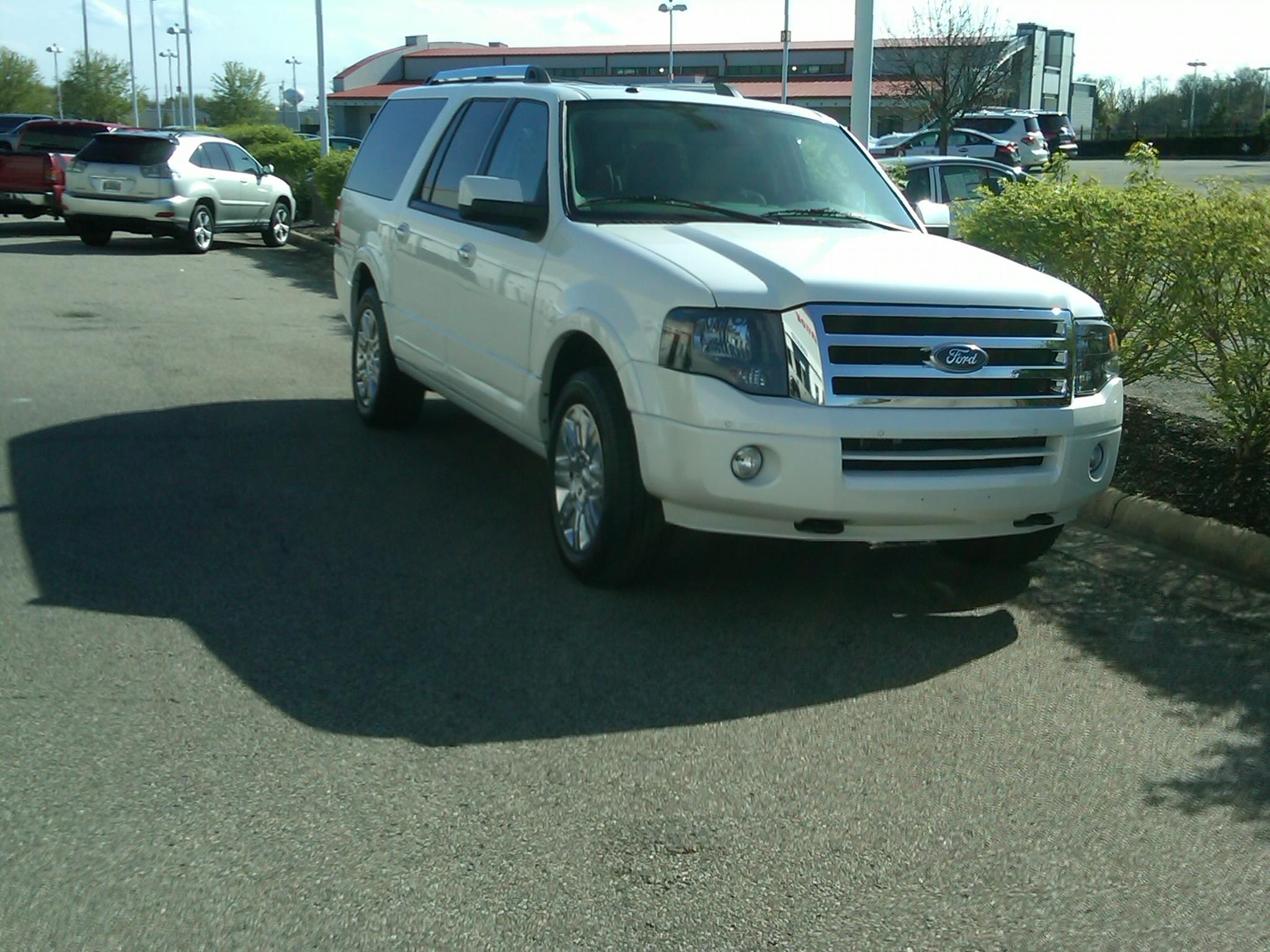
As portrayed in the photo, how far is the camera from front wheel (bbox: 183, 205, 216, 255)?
22.3m

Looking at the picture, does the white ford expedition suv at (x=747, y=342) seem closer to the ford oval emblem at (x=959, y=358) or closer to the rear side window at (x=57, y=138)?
the ford oval emblem at (x=959, y=358)

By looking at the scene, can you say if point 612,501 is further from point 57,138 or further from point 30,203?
point 57,138

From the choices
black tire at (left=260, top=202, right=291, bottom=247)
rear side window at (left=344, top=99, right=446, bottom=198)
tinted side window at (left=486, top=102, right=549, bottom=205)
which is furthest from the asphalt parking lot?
black tire at (left=260, top=202, right=291, bottom=247)

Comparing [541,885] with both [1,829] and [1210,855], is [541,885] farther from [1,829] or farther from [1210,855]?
[1210,855]

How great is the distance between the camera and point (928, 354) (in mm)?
5359

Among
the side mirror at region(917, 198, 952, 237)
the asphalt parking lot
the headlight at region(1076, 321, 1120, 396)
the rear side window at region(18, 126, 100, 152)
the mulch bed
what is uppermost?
the rear side window at region(18, 126, 100, 152)

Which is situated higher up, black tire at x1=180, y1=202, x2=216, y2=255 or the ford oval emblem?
the ford oval emblem

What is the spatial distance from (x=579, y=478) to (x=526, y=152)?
5.87 ft

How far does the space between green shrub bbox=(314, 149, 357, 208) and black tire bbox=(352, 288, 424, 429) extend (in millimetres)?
14556

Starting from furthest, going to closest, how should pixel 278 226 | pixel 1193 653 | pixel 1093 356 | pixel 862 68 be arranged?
1. pixel 278 226
2. pixel 862 68
3. pixel 1093 356
4. pixel 1193 653

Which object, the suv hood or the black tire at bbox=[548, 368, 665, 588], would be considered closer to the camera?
the suv hood

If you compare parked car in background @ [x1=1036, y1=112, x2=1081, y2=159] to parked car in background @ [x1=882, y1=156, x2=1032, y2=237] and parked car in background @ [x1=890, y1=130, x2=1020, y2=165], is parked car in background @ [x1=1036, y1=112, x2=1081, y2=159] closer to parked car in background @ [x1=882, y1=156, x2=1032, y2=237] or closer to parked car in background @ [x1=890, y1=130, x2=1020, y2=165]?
parked car in background @ [x1=890, y1=130, x2=1020, y2=165]

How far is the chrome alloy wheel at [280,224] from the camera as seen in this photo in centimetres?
2397

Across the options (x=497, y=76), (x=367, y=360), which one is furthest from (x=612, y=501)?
(x=367, y=360)
